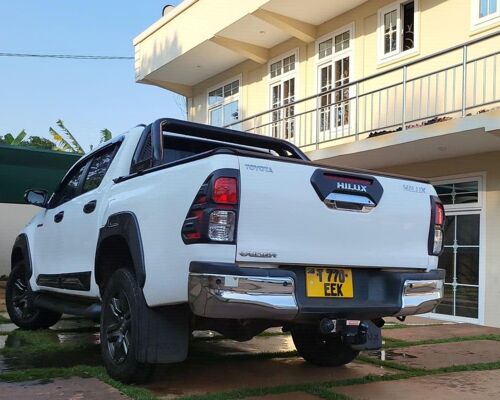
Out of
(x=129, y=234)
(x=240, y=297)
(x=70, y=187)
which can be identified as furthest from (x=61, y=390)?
(x=70, y=187)

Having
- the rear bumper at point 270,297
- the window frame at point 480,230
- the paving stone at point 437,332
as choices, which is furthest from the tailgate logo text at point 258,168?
the window frame at point 480,230

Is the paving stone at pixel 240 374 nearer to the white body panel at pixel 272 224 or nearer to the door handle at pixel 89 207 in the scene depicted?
the white body panel at pixel 272 224

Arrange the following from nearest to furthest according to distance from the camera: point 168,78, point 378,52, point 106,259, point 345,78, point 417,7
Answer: point 106,259 < point 417,7 < point 378,52 < point 345,78 < point 168,78

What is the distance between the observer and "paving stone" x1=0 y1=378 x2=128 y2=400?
4.19 m

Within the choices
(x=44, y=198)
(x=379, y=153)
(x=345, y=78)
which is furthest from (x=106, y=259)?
(x=345, y=78)

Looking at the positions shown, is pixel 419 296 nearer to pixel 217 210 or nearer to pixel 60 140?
pixel 217 210

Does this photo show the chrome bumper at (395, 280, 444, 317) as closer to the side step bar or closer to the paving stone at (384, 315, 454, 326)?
the side step bar

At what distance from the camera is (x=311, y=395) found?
453 centimetres

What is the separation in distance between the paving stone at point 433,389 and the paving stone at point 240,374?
38 centimetres

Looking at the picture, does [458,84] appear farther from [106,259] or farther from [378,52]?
[106,259]

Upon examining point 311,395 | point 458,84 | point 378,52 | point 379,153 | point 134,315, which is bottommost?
point 311,395

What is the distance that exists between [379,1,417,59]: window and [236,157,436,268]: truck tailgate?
7559 millimetres

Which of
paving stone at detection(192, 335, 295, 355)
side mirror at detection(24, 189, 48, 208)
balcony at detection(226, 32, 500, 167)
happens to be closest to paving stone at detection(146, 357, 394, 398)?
paving stone at detection(192, 335, 295, 355)

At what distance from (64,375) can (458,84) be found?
7965 mm
